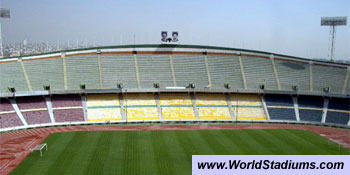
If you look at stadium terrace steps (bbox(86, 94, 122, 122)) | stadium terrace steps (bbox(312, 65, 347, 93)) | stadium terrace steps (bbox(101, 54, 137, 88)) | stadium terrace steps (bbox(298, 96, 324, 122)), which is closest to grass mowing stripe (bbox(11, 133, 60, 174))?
stadium terrace steps (bbox(86, 94, 122, 122))

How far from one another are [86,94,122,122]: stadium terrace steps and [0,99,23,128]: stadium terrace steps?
1165 centimetres

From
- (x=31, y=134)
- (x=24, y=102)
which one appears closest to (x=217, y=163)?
(x=31, y=134)

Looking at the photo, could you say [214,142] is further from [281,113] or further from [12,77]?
[12,77]

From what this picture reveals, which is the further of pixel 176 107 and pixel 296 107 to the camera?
pixel 296 107

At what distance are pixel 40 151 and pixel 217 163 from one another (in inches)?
1126

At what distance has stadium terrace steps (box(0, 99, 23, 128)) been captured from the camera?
165 ft

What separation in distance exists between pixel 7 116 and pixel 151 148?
26709 mm

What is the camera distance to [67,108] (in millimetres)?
56125

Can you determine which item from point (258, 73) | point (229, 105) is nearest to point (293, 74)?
point (258, 73)

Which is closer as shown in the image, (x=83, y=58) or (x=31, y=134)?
(x=31, y=134)

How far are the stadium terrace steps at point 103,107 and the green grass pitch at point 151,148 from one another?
744 cm

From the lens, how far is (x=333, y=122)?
5772 centimetres

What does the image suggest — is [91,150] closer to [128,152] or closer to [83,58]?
[128,152]

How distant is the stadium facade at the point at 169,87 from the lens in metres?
55.9
